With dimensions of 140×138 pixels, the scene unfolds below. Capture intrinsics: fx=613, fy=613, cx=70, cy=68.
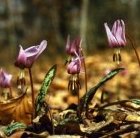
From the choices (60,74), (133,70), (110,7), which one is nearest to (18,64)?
(133,70)

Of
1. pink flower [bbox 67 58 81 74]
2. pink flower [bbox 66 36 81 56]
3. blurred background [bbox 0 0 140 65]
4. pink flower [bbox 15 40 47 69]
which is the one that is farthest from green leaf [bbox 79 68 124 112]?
blurred background [bbox 0 0 140 65]

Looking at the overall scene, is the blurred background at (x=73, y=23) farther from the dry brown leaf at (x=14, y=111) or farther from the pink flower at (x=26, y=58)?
the pink flower at (x=26, y=58)

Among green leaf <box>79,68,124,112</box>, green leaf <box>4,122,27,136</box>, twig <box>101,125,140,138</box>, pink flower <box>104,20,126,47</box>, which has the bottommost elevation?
green leaf <box>4,122,27,136</box>

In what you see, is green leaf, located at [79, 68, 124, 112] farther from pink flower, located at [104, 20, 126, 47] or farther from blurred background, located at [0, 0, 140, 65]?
blurred background, located at [0, 0, 140, 65]

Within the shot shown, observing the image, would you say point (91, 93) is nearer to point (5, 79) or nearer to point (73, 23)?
point (5, 79)

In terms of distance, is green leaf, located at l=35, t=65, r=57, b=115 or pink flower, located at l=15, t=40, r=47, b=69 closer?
pink flower, located at l=15, t=40, r=47, b=69
